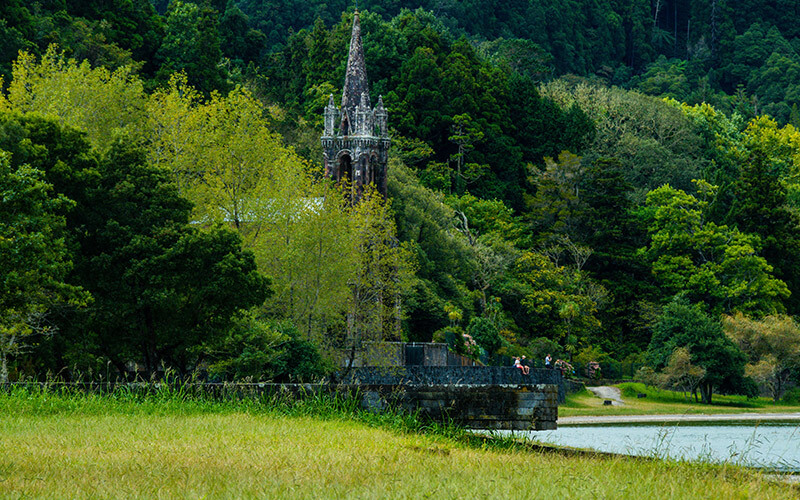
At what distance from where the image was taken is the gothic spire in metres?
70.9

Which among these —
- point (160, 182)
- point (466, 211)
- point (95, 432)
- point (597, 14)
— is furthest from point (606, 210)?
point (597, 14)

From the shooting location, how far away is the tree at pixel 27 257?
23750 millimetres

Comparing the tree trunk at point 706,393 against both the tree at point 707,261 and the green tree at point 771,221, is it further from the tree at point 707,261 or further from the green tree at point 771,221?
the green tree at point 771,221

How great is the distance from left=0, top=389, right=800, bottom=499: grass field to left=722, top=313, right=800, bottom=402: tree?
55.9 meters

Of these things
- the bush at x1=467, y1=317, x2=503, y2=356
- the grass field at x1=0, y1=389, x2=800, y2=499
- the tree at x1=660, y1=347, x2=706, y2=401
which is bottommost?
the tree at x1=660, y1=347, x2=706, y2=401

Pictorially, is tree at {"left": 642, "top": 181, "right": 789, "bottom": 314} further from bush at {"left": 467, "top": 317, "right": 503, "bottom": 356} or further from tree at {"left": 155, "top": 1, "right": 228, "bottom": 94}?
tree at {"left": 155, "top": 1, "right": 228, "bottom": 94}

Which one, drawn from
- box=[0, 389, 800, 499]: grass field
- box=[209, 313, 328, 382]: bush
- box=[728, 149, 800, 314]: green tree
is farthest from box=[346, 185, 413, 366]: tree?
box=[728, 149, 800, 314]: green tree

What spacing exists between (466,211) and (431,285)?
20781mm

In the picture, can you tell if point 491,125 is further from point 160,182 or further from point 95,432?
point 95,432

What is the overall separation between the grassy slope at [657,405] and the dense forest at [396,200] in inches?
58.0

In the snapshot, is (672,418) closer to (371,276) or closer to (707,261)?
(371,276)

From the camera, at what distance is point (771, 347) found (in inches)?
2798

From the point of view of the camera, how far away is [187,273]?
32.0 m

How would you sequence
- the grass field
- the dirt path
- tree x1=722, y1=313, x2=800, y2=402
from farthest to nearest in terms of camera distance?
tree x1=722, y1=313, x2=800, y2=402
the dirt path
the grass field
